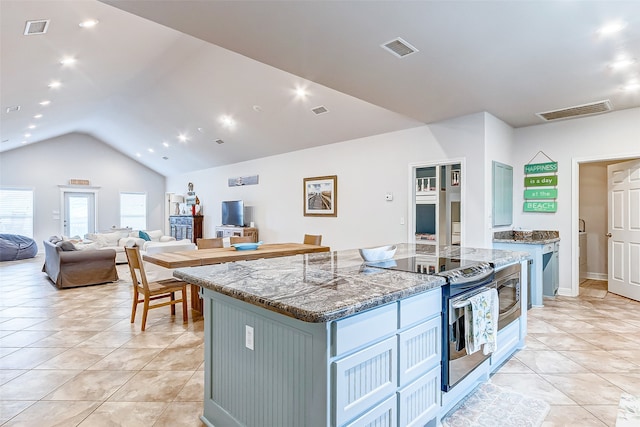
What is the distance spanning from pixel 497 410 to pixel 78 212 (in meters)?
12.4

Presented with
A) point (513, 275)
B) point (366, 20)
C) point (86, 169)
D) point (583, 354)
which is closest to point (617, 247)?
point (583, 354)

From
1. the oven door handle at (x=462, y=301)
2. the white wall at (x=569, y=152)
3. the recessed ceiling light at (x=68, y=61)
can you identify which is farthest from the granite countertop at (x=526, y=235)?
the recessed ceiling light at (x=68, y=61)

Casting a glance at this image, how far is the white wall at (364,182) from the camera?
15.6ft

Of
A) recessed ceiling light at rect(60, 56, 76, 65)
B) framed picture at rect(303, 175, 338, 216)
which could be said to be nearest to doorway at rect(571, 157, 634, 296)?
framed picture at rect(303, 175, 338, 216)

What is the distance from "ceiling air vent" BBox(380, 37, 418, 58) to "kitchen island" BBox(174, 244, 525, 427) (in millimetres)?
1891

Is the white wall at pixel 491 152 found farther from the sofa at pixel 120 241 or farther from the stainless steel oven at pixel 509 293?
the sofa at pixel 120 241

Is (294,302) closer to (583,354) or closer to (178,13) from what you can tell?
(178,13)

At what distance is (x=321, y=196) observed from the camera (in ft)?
22.6

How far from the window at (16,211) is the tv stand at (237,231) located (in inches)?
225

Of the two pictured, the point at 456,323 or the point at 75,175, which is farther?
the point at 75,175

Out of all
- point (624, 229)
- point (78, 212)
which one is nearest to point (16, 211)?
point (78, 212)

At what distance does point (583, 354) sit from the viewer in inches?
119

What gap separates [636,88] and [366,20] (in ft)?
11.4

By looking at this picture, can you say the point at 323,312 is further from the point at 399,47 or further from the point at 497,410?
the point at 399,47
